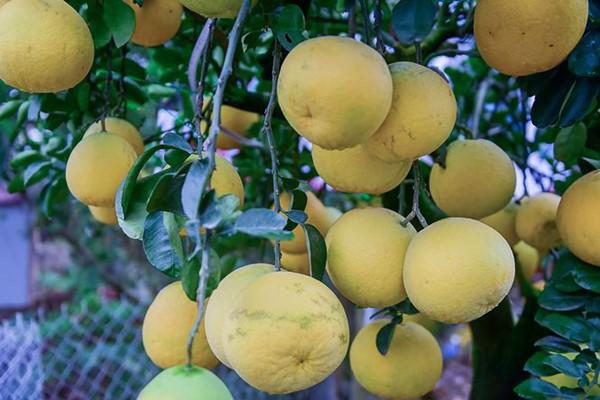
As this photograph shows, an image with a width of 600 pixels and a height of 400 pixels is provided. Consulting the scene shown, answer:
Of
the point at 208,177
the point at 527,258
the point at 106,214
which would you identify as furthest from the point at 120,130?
the point at 527,258

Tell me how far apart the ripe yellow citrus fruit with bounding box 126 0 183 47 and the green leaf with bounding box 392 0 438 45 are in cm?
30

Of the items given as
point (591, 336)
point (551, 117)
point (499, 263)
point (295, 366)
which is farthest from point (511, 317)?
point (295, 366)

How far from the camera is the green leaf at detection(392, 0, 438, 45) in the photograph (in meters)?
0.64

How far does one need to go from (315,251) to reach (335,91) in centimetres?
17

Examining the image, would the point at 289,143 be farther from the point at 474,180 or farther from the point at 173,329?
the point at 173,329

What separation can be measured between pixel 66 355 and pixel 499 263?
2825 mm

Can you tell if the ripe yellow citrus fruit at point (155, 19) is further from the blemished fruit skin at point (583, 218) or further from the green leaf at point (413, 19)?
the blemished fruit skin at point (583, 218)

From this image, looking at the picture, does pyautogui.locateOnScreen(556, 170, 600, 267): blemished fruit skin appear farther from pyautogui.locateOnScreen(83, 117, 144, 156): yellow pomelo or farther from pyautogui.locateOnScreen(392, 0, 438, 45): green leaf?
pyautogui.locateOnScreen(83, 117, 144, 156): yellow pomelo

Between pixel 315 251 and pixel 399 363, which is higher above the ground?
pixel 315 251

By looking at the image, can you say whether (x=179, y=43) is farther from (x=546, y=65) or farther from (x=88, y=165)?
(x=546, y=65)

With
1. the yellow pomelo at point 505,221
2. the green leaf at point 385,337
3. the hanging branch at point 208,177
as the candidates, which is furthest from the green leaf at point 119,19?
the yellow pomelo at point 505,221

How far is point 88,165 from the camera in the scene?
762 mm

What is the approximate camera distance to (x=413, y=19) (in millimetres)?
647

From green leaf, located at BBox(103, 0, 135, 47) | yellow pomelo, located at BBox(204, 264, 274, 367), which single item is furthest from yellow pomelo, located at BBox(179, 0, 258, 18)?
yellow pomelo, located at BBox(204, 264, 274, 367)
